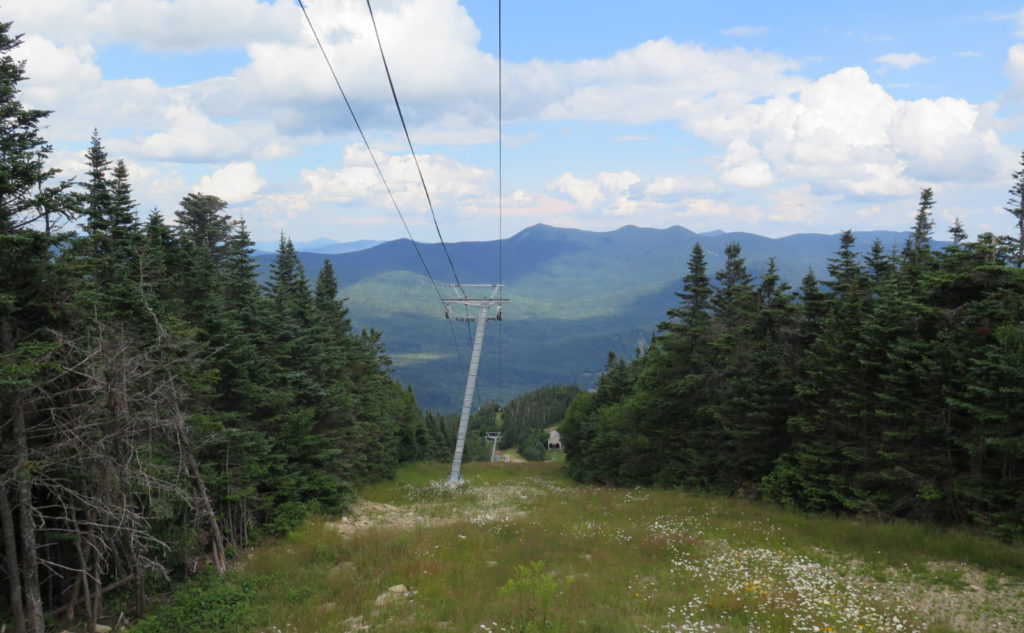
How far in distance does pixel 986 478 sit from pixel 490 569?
13.9 metres

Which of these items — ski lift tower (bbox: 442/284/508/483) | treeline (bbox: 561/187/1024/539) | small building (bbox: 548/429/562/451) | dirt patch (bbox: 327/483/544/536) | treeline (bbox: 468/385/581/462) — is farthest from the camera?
small building (bbox: 548/429/562/451)

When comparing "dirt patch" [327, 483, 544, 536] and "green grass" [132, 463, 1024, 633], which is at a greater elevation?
"green grass" [132, 463, 1024, 633]

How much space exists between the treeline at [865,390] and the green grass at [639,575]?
63.7 inches

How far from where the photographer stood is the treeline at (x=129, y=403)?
9.77m

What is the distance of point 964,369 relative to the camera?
51.9 feet

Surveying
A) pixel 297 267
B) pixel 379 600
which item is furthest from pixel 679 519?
pixel 297 267

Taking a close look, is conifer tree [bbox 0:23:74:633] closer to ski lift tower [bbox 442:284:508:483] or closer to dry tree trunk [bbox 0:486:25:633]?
dry tree trunk [bbox 0:486:25:633]

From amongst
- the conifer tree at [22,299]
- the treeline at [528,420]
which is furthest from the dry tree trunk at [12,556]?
the treeline at [528,420]

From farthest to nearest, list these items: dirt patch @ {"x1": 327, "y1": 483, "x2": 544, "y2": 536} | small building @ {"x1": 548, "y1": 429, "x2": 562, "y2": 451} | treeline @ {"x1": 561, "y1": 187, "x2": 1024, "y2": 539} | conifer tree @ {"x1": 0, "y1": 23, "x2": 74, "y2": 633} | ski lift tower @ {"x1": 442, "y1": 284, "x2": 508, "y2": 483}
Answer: small building @ {"x1": 548, "y1": 429, "x2": 562, "y2": 451} → ski lift tower @ {"x1": 442, "y1": 284, "x2": 508, "y2": 483} → dirt patch @ {"x1": 327, "y1": 483, "x2": 544, "y2": 536} → treeline @ {"x1": 561, "y1": 187, "x2": 1024, "y2": 539} → conifer tree @ {"x1": 0, "y1": 23, "x2": 74, "y2": 633}

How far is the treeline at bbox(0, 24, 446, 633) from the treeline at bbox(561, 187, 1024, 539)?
711 inches

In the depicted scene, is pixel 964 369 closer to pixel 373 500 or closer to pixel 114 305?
pixel 114 305

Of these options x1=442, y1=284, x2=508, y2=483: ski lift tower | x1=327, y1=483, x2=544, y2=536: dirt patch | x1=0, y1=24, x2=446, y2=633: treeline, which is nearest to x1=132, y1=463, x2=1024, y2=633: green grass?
x1=327, y1=483, x2=544, y2=536: dirt patch

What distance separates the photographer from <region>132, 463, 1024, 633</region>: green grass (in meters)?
10.1

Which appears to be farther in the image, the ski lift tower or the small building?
the small building
